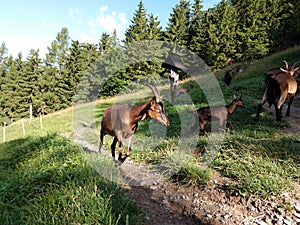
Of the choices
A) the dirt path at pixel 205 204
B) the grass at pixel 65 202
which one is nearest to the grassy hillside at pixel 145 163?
the grass at pixel 65 202

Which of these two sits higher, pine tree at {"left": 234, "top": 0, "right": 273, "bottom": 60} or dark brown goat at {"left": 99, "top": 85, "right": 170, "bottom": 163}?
pine tree at {"left": 234, "top": 0, "right": 273, "bottom": 60}

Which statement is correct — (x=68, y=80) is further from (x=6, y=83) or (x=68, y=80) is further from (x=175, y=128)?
(x=175, y=128)

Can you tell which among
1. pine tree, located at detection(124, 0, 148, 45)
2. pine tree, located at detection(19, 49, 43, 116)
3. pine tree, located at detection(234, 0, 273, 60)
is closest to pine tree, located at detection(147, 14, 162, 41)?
pine tree, located at detection(124, 0, 148, 45)

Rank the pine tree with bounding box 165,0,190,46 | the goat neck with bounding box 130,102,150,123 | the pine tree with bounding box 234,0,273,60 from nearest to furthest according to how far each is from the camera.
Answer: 1. the goat neck with bounding box 130,102,150,123
2. the pine tree with bounding box 234,0,273,60
3. the pine tree with bounding box 165,0,190,46

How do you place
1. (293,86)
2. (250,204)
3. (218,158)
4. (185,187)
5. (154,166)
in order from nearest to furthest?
(250,204) < (185,187) < (218,158) < (154,166) < (293,86)

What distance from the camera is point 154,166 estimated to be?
5.42m

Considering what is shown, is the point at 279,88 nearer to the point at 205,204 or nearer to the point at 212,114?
the point at 212,114

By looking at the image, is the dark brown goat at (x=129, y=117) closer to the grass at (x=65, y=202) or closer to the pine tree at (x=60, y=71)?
the grass at (x=65, y=202)

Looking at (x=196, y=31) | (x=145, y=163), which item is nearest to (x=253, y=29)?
(x=196, y=31)

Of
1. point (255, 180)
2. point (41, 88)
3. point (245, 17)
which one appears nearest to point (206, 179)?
point (255, 180)

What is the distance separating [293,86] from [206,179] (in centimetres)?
464

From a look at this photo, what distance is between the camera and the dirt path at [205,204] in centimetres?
324

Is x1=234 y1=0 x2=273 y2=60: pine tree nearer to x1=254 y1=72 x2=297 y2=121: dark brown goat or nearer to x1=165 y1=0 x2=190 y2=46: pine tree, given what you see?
x1=165 y1=0 x2=190 y2=46: pine tree

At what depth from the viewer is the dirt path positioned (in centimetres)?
324
